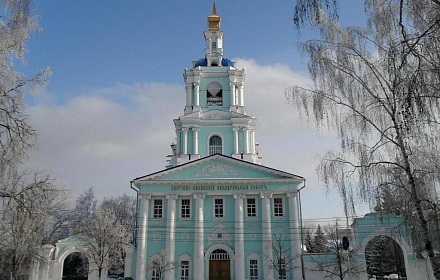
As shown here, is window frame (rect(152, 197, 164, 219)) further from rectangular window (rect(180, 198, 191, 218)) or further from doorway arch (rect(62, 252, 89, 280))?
doorway arch (rect(62, 252, 89, 280))

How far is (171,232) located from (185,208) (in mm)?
2030

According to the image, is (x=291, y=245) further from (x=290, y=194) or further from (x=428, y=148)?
(x=428, y=148)

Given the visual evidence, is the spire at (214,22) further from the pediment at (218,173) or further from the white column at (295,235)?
the white column at (295,235)

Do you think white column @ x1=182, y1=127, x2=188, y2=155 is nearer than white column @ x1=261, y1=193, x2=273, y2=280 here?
No

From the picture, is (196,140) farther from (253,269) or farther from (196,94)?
(253,269)

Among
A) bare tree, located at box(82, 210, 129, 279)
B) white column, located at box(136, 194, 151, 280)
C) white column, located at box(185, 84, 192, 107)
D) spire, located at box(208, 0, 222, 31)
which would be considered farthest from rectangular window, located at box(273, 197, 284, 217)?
spire, located at box(208, 0, 222, 31)

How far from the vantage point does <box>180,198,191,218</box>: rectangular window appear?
1123 inches

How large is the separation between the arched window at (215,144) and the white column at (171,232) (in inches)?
245

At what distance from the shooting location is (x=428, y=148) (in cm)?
1149

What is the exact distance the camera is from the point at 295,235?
27047 mm

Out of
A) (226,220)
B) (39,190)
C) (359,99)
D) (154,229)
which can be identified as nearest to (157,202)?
(154,229)

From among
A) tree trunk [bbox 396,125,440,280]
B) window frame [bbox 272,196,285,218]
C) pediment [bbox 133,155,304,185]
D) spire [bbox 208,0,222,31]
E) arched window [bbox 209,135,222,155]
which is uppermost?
spire [bbox 208,0,222,31]

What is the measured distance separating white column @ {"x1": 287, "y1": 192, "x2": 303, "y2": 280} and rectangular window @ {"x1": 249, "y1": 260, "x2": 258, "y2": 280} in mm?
2536

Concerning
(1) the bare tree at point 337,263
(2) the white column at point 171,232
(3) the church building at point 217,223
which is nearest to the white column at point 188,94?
(3) the church building at point 217,223
